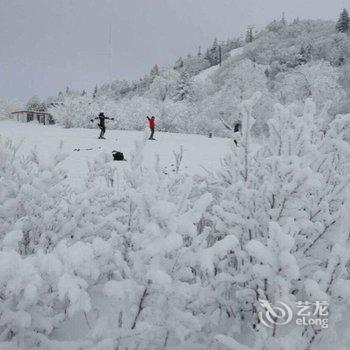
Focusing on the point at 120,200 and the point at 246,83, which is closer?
the point at 120,200

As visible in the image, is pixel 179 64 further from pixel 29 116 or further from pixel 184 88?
pixel 29 116

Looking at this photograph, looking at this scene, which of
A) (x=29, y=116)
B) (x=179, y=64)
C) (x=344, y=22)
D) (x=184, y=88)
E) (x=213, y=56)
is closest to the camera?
(x=29, y=116)

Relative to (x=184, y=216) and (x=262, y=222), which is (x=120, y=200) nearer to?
(x=262, y=222)

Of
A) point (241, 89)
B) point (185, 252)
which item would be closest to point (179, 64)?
point (241, 89)

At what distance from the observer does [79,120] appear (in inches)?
1288

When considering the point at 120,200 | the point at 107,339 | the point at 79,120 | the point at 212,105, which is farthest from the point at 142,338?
the point at 212,105

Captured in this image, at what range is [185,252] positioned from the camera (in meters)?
2.24

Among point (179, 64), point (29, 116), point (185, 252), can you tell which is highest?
→ point (179, 64)

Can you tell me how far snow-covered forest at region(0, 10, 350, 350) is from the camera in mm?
1929

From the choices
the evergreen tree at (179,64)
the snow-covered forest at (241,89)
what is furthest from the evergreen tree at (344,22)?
the evergreen tree at (179,64)

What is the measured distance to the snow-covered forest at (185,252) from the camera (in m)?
1.93

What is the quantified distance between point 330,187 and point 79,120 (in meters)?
31.3

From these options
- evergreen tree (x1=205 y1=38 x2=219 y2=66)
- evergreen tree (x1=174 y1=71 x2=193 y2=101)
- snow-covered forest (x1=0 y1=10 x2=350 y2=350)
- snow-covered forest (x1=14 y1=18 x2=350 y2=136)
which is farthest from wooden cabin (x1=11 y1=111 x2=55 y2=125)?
evergreen tree (x1=205 y1=38 x2=219 y2=66)

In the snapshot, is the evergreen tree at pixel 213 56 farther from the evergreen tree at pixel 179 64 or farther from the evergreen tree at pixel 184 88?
the evergreen tree at pixel 184 88
